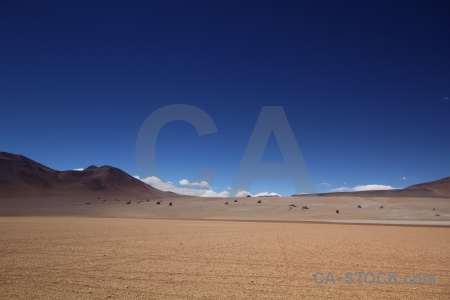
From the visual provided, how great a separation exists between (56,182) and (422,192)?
133m

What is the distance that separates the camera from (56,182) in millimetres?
121812

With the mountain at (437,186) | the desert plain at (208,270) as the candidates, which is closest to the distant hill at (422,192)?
the mountain at (437,186)

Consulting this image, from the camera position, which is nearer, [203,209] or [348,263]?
[348,263]

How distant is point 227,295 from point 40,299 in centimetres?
386

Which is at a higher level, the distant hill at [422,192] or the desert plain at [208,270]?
the distant hill at [422,192]

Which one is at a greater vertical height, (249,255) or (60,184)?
(60,184)

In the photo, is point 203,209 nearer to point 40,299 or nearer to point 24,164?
point 40,299

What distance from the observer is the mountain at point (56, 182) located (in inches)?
4159

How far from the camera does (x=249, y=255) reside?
41.7ft

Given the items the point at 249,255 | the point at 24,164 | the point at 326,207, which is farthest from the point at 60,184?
the point at 249,255

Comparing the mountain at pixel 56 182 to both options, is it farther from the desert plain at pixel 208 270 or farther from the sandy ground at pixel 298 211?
the desert plain at pixel 208 270

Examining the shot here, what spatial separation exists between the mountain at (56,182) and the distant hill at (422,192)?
85.3 metres

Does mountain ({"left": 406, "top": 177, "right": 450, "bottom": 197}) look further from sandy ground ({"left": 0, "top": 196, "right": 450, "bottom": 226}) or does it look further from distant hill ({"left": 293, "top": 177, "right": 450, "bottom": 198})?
sandy ground ({"left": 0, "top": 196, "right": 450, "bottom": 226})

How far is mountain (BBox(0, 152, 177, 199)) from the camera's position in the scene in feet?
347
